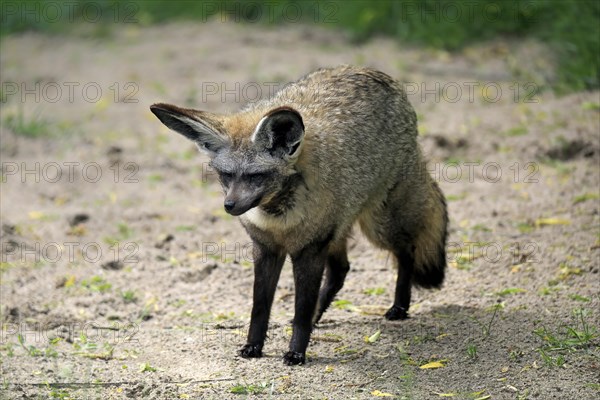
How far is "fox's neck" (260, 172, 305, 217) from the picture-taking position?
5.41 metres

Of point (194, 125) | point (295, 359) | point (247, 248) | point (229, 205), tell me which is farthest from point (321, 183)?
point (247, 248)

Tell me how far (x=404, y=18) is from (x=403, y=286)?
22.2ft

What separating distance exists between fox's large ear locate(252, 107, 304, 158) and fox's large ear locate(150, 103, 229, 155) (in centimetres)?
23

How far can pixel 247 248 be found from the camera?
7574mm

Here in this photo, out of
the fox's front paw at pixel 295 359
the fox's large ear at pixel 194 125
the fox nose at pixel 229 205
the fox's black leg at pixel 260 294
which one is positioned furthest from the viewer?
the fox's black leg at pixel 260 294

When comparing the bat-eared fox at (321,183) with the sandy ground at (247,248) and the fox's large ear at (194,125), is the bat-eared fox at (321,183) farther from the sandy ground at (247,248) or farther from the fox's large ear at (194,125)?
the sandy ground at (247,248)

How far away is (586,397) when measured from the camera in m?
4.80

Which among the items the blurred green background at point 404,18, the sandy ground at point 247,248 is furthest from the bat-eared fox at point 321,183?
the blurred green background at point 404,18

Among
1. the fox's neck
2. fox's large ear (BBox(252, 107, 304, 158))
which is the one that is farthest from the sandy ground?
fox's large ear (BBox(252, 107, 304, 158))

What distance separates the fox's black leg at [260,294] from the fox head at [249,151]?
1.46ft

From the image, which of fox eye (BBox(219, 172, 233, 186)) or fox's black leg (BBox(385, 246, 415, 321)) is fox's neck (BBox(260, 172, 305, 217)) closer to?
fox eye (BBox(219, 172, 233, 186))

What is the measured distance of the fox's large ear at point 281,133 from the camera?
510 centimetres

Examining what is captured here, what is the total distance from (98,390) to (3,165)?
15.7 ft

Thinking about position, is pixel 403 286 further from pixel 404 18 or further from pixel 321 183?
pixel 404 18
